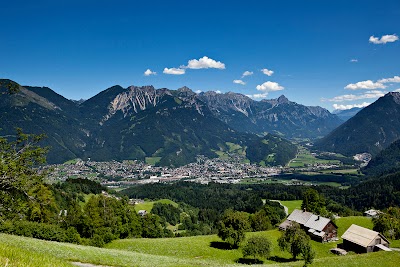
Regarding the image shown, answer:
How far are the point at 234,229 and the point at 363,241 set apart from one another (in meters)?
33.8

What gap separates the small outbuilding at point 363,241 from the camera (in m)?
75.4

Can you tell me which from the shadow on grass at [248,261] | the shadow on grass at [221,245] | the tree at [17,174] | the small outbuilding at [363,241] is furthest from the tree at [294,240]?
the tree at [17,174]

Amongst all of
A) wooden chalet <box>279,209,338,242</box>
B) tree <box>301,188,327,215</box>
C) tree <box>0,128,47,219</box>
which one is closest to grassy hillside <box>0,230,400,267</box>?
wooden chalet <box>279,209,338,242</box>

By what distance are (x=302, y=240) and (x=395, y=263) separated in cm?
1609

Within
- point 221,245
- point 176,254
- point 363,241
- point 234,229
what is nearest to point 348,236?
point 363,241

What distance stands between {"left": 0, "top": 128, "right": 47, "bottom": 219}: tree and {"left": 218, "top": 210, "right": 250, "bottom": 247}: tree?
50042 mm

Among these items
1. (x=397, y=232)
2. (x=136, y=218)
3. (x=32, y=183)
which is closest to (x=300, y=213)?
(x=397, y=232)

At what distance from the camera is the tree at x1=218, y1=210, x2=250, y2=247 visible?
71969mm

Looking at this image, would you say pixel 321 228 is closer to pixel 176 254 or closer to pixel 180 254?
pixel 180 254

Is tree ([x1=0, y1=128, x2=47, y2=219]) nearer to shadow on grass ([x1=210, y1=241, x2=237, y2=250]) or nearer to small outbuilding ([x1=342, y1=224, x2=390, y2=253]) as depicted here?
shadow on grass ([x1=210, y1=241, x2=237, y2=250])

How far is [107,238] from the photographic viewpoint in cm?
7356

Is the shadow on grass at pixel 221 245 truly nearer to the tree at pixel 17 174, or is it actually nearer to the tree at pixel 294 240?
the tree at pixel 294 240

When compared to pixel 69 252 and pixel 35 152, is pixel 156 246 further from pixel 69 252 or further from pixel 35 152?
pixel 35 152

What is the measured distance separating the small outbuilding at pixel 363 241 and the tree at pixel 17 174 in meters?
76.5
